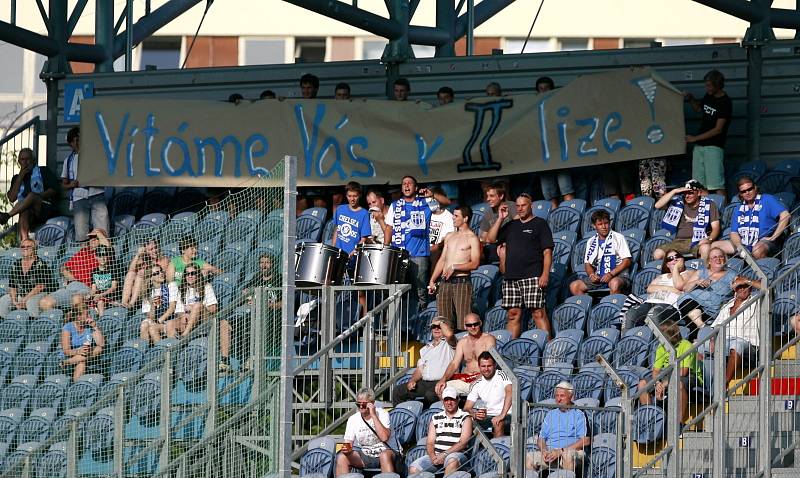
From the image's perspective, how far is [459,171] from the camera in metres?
18.6

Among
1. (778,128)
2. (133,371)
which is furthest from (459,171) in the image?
(133,371)

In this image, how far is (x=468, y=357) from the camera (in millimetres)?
14930

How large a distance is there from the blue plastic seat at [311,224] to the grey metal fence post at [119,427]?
4.20 metres

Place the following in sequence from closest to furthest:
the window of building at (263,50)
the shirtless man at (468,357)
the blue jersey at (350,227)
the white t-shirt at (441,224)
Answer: the shirtless man at (468,357) → the white t-shirt at (441,224) → the blue jersey at (350,227) → the window of building at (263,50)

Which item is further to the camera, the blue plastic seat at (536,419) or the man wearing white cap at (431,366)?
the man wearing white cap at (431,366)

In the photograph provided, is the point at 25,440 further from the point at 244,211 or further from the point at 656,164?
the point at 656,164

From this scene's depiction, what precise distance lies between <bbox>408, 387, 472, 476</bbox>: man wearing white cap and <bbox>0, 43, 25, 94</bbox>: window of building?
31971 millimetres

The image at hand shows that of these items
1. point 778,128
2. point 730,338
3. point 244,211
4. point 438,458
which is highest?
point 778,128

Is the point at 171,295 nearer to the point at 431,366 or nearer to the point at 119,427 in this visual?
the point at 119,427

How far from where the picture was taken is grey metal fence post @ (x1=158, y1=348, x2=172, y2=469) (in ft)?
43.2

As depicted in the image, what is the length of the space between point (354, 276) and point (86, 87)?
6.67m

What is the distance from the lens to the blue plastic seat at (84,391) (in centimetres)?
1531

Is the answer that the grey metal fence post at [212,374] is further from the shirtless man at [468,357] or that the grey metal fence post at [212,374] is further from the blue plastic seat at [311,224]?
the blue plastic seat at [311,224]

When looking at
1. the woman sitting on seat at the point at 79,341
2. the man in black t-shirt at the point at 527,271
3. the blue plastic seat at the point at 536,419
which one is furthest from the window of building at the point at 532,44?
the blue plastic seat at the point at 536,419
